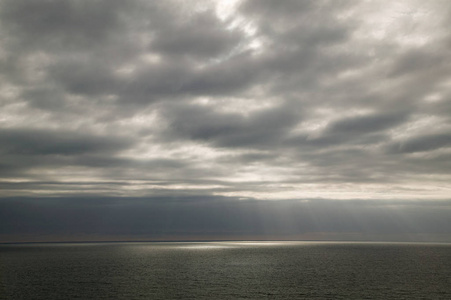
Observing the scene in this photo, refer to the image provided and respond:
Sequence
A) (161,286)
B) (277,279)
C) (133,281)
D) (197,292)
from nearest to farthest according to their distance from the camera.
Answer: (197,292)
(161,286)
(133,281)
(277,279)

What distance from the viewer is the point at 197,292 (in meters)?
89.1

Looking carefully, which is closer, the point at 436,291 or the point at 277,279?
the point at 436,291

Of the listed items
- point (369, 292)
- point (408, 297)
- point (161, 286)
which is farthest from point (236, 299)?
point (408, 297)

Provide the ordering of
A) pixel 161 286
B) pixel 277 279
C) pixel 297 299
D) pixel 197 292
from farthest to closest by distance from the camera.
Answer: pixel 277 279 → pixel 161 286 → pixel 197 292 → pixel 297 299

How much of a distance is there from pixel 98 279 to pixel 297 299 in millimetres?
69237

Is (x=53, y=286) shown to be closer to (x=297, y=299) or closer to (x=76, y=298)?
(x=76, y=298)

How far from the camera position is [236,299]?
264 ft

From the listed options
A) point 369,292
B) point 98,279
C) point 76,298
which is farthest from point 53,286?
point 369,292

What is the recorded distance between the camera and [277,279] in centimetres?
11675

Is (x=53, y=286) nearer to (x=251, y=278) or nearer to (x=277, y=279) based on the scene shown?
(x=251, y=278)

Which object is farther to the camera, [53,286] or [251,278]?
[251,278]

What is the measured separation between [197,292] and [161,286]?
15.2 m

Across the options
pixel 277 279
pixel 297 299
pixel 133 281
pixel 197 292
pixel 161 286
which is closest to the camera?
pixel 297 299

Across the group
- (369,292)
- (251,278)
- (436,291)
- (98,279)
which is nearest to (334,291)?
(369,292)
